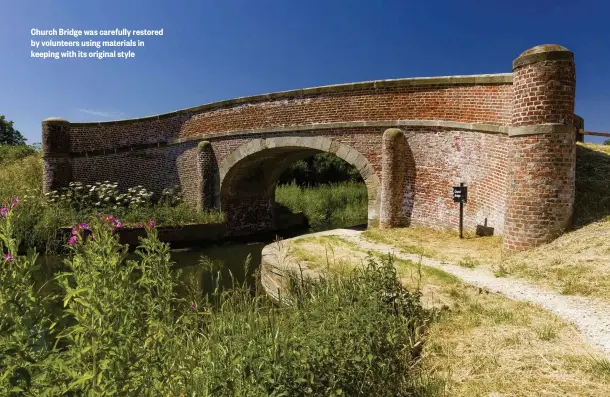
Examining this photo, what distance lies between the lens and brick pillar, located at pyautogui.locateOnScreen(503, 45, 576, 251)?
640 cm

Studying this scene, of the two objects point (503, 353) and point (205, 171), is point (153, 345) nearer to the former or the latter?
point (503, 353)

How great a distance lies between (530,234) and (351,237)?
400 centimetres

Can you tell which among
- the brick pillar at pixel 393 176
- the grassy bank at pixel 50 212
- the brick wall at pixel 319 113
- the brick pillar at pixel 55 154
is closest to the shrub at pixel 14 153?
the grassy bank at pixel 50 212

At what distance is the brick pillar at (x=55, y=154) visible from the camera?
15.3 meters

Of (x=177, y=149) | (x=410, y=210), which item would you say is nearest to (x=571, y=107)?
(x=410, y=210)

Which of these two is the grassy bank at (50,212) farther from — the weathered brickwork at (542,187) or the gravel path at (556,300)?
the weathered brickwork at (542,187)

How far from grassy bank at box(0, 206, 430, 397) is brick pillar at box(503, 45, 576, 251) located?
400cm

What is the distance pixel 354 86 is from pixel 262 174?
6.04 m

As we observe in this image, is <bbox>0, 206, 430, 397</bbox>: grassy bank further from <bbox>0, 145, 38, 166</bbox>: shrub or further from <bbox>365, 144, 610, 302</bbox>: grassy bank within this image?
<bbox>0, 145, 38, 166</bbox>: shrub

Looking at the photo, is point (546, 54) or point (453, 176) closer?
point (546, 54)

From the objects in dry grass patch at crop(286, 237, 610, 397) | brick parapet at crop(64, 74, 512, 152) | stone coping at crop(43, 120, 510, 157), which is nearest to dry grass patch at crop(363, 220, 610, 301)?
dry grass patch at crop(286, 237, 610, 397)

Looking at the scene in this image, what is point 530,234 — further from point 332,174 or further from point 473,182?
point 332,174

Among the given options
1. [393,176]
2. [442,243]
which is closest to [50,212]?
[393,176]

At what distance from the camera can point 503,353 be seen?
3.37 m
